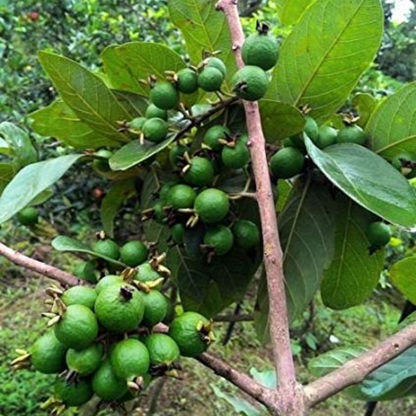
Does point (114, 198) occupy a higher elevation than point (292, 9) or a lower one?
lower

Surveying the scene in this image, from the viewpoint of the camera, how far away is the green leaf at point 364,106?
2.41ft

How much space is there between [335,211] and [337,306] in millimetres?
136

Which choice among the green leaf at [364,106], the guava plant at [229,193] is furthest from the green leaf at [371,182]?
the green leaf at [364,106]

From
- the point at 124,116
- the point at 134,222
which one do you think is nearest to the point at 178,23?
the point at 124,116

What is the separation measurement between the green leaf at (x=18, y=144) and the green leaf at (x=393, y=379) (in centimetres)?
50

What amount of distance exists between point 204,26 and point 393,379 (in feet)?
1.50

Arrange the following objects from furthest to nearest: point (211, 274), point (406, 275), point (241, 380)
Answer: point (211, 274) < point (406, 275) < point (241, 380)

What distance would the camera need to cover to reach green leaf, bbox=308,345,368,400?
72 centimetres

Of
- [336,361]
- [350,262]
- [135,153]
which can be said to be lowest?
[336,361]

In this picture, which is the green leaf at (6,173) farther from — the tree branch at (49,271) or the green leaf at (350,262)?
the green leaf at (350,262)

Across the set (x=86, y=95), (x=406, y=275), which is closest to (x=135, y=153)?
(x=86, y=95)

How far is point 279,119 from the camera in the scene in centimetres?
64

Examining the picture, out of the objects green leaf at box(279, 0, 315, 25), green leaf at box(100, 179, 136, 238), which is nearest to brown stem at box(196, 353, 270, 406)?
green leaf at box(100, 179, 136, 238)

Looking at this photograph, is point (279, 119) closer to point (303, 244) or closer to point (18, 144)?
point (303, 244)
